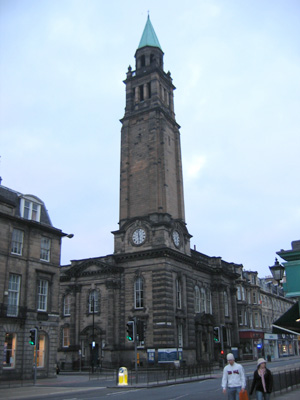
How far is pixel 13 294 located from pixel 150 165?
26179mm

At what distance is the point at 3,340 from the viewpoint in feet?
104

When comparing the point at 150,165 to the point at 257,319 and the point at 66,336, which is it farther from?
the point at 257,319

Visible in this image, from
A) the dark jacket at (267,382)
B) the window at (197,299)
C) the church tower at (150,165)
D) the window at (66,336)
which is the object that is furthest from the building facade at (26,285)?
the window at (197,299)

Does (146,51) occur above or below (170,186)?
above

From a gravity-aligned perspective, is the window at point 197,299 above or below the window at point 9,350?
above

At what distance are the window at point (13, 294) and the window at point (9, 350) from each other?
1652 millimetres

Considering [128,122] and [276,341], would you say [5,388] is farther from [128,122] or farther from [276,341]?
[276,341]

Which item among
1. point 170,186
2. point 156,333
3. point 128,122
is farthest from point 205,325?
point 128,122

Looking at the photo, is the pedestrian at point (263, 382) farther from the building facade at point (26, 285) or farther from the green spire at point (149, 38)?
the green spire at point (149, 38)

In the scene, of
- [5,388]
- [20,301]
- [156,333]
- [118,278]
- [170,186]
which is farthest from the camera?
[170,186]

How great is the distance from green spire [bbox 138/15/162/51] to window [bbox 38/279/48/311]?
40971 mm

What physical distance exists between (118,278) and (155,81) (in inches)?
1077

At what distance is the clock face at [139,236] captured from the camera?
170 feet

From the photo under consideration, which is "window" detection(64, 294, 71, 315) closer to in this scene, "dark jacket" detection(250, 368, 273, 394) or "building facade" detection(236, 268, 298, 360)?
"building facade" detection(236, 268, 298, 360)
